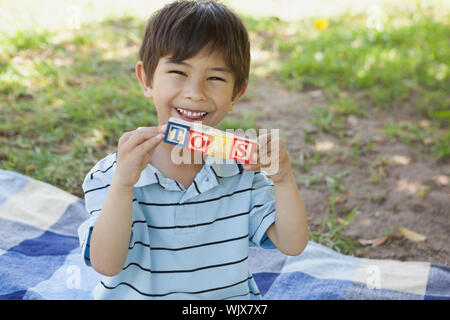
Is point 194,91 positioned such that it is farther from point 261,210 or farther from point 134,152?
point 261,210

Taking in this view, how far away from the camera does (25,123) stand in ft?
10.4

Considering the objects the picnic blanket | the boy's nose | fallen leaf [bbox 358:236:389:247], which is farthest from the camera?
fallen leaf [bbox 358:236:389:247]

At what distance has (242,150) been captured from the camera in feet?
4.37

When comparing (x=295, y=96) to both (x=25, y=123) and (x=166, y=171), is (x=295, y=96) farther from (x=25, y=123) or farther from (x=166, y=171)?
(x=166, y=171)

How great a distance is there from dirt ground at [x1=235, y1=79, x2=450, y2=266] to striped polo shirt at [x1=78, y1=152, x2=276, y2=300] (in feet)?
3.66

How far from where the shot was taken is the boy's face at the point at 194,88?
→ 4.71 feet

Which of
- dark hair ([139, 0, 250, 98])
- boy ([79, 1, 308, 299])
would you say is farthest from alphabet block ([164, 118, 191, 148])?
dark hair ([139, 0, 250, 98])

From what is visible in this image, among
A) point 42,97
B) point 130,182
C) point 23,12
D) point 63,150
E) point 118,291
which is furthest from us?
point 23,12

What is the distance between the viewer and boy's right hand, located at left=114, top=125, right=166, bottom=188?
130 centimetres

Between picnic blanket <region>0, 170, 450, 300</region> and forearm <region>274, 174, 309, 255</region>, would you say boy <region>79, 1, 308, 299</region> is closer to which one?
forearm <region>274, 174, 309, 255</region>

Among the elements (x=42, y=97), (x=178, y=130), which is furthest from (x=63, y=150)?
(x=178, y=130)

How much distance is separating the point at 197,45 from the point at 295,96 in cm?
271

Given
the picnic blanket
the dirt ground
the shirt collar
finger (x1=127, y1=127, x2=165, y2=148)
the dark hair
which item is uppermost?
the dark hair

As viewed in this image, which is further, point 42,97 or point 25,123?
point 42,97
